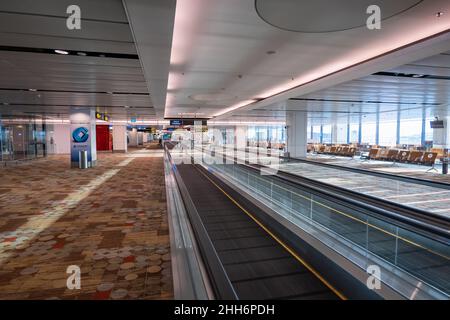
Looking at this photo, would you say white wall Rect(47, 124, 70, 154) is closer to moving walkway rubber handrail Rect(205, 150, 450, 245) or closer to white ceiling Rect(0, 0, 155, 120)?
white ceiling Rect(0, 0, 155, 120)

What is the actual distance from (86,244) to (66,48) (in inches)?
171

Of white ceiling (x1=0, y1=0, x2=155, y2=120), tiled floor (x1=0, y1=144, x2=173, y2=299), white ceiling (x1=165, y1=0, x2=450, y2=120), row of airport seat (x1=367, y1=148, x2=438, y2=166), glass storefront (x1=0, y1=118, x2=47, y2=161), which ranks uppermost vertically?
white ceiling (x1=165, y1=0, x2=450, y2=120)

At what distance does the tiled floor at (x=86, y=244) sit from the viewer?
3.64m

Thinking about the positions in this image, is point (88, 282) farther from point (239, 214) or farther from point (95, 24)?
point (239, 214)

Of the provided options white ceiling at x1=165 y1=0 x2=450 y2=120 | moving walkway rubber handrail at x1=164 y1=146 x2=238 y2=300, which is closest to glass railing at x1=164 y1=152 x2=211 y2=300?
moving walkway rubber handrail at x1=164 y1=146 x2=238 y2=300

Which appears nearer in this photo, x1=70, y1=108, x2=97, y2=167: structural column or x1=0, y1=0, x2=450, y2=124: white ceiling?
x1=0, y1=0, x2=450, y2=124: white ceiling

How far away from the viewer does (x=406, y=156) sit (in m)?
18.9

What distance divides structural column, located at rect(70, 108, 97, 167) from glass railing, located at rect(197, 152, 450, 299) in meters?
13.9

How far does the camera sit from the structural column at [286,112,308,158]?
22.1 meters

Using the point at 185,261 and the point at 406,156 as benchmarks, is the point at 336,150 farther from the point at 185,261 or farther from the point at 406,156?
the point at 185,261

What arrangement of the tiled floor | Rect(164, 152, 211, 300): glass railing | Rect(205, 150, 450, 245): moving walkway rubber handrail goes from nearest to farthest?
Rect(164, 152, 211, 300): glass railing, Rect(205, 150, 450, 245): moving walkway rubber handrail, the tiled floor

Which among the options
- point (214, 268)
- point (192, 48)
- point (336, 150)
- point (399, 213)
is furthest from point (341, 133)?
point (214, 268)

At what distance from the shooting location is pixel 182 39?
679 centimetres
